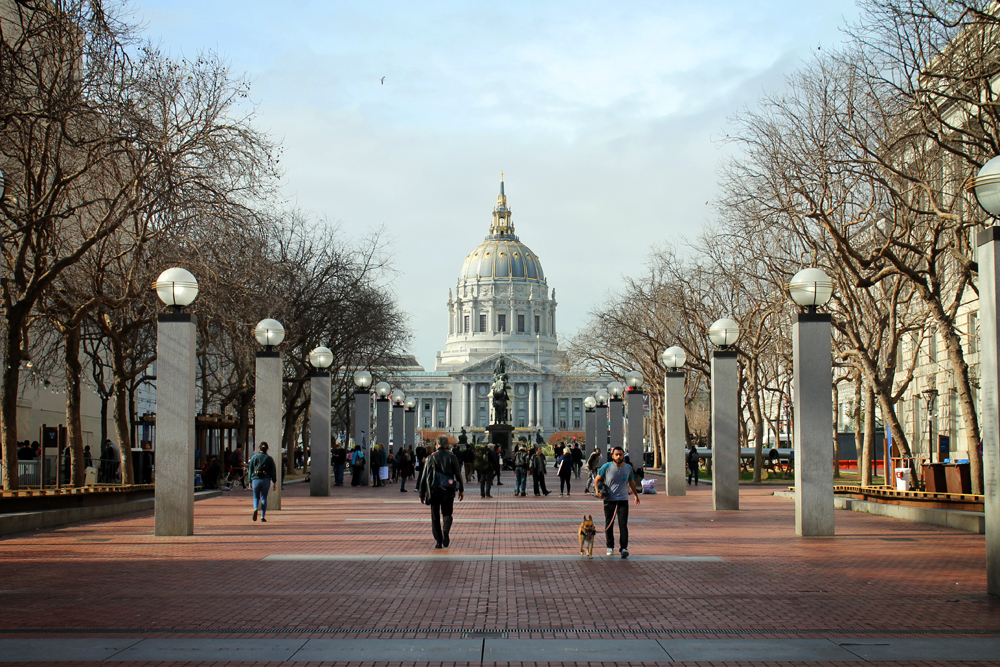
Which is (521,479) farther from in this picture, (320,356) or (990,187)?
(990,187)

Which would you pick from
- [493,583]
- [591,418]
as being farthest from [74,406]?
[591,418]

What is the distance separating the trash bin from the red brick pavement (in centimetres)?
565

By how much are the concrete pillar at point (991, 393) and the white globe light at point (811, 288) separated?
654 cm

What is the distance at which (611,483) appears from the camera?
14594mm

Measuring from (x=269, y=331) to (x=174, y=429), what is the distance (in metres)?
6.62

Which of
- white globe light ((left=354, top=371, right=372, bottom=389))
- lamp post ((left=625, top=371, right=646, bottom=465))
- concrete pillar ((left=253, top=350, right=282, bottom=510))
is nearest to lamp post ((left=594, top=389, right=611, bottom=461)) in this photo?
lamp post ((left=625, top=371, right=646, bottom=465))

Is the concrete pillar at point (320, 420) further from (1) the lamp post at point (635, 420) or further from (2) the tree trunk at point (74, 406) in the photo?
(1) the lamp post at point (635, 420)

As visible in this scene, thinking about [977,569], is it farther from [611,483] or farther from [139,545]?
[139,545]

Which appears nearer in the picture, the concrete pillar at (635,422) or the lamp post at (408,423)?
the concrete pillar at (635,422)

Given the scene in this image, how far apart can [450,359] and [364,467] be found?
150 m

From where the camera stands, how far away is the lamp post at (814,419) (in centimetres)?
1742

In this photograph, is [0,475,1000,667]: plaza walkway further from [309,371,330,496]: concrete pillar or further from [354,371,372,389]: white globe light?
[354,371,372,389]: white globe light

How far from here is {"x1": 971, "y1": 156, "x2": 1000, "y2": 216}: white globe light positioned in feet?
36.6

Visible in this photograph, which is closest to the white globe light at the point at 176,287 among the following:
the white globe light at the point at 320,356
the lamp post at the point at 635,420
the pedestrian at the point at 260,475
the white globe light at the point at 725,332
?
the pedestrian at the point at 260,475
